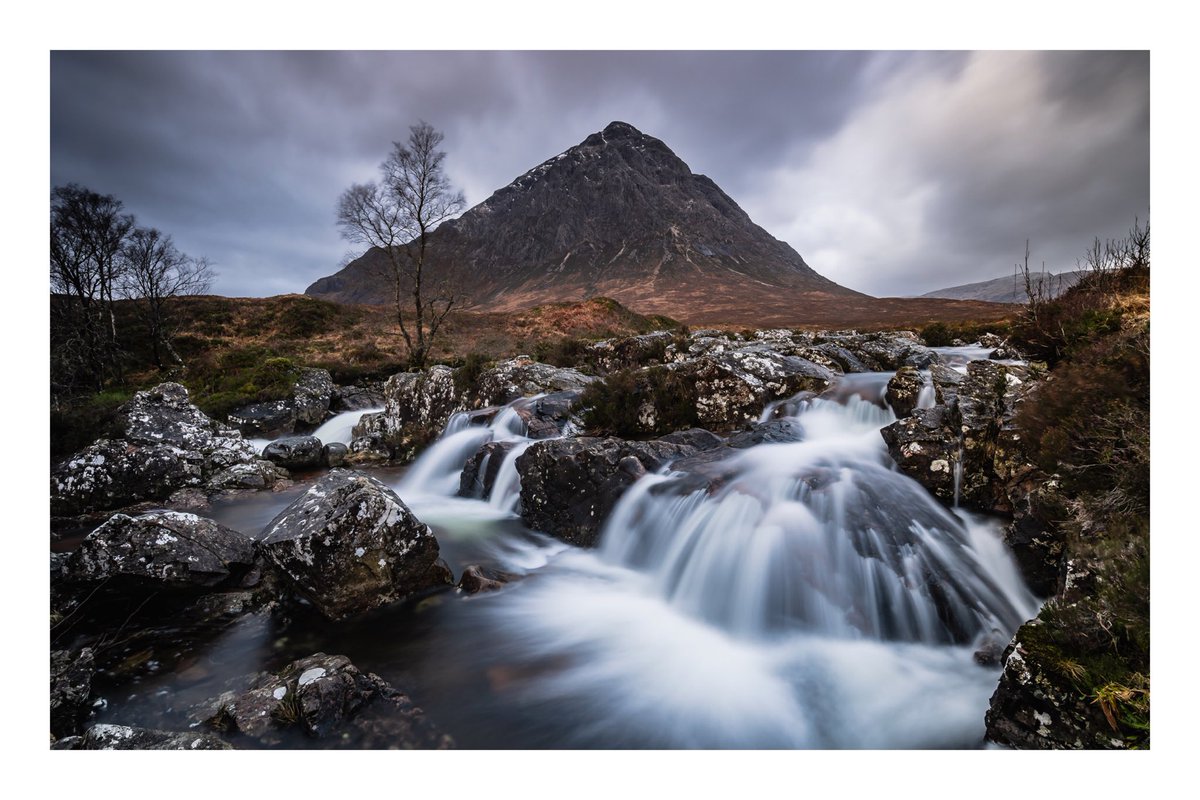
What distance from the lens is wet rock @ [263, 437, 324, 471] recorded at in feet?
32.9

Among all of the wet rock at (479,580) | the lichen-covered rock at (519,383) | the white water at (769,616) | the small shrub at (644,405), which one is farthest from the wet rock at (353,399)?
the wet rock at (479,580)

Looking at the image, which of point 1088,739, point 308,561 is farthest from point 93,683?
point 1088,739

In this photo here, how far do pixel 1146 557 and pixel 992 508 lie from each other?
8.97ft

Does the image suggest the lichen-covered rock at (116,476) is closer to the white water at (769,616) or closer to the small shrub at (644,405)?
the white water at (769,616)

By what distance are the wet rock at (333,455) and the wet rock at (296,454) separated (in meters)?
0.10

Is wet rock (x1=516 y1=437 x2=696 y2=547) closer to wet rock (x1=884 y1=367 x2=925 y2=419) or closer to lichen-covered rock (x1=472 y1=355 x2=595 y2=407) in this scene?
wet rock (x1=884 y1=367 x2=925 y2=419)

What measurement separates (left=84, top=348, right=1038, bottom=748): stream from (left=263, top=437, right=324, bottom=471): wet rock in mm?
6303

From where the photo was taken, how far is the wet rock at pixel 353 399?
15.4 m

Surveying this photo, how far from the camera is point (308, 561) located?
412 cm

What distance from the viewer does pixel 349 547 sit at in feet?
13.9

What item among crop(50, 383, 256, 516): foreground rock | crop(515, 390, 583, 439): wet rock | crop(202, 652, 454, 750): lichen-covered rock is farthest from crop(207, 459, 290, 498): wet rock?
crop(202, 652, 454, 750): lichen-covered rock

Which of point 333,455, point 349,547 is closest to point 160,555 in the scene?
point 349,547

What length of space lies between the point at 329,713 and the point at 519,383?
28.1 ft
